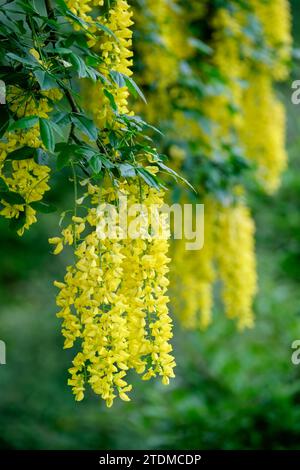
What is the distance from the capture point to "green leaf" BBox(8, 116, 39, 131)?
1.68 m

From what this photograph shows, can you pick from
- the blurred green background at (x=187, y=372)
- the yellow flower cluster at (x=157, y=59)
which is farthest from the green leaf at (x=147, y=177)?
the blurred green background at (x=187, y=372)

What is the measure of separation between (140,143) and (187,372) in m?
3.31

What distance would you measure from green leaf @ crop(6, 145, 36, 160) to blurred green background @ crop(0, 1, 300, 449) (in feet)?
9.09

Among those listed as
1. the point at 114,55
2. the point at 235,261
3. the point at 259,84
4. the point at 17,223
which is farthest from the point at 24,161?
the point at 259,84

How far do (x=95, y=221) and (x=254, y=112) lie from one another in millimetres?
3086

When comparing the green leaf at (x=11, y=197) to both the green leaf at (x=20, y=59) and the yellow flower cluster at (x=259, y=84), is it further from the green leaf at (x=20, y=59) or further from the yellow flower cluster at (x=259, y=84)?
the yellow flower cluster at (x=259, y=84)

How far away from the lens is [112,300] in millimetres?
1793

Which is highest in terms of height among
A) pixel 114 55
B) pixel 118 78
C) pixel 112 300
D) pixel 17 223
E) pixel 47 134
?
pixel 114 55

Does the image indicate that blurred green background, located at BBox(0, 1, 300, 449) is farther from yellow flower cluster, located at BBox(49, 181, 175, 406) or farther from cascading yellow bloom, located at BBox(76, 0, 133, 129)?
cascading yellow bloom, located at BBox(76, 0, 133, 129)

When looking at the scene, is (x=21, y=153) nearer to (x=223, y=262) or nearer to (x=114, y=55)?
(x=114, y=55)

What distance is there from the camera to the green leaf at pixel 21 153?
182 cm

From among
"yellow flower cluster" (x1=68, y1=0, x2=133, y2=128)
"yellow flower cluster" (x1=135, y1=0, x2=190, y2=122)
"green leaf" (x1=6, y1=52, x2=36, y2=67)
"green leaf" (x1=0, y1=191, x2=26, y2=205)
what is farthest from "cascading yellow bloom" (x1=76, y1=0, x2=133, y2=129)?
"yellow flower cluster" (x1=135, y1=0, x2=190, y2=122)
